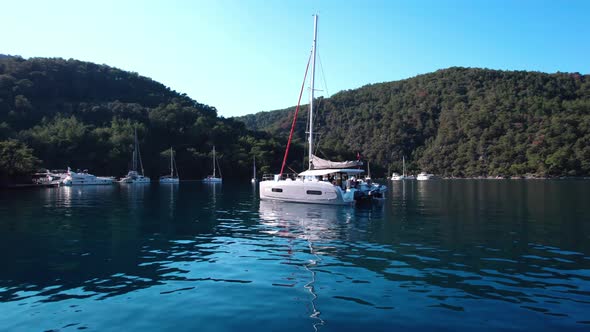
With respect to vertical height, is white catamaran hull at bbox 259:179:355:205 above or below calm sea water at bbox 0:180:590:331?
above

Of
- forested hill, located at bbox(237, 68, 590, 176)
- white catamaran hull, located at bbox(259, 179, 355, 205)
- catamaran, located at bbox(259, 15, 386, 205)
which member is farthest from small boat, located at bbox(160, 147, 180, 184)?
white catamaran hull, located at bbox(259, 179, 355, 205)

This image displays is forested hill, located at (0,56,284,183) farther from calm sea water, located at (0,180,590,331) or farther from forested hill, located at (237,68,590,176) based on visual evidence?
calm sea water, located at (0,180,590,331)

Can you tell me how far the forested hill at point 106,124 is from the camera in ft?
344

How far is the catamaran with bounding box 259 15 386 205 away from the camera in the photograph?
36500mm

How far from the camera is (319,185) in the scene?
36.7 m

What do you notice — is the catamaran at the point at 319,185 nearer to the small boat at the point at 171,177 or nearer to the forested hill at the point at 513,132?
the small boat at the point at 171,177

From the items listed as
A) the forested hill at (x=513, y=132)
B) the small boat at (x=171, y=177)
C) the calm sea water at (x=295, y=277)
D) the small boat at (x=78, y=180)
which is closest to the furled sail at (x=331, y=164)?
the calm sea water at (x=295, y=277)

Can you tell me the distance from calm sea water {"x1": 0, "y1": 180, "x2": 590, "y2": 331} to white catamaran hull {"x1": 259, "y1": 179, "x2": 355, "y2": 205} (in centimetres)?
1109

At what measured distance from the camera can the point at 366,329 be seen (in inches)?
335

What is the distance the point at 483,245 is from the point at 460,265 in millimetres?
4591

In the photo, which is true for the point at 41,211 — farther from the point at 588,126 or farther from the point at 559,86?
the point at 559,86

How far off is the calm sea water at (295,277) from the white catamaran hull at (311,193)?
1109 cm

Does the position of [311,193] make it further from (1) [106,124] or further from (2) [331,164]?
(1) [106,124]

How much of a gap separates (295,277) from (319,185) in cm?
2412
